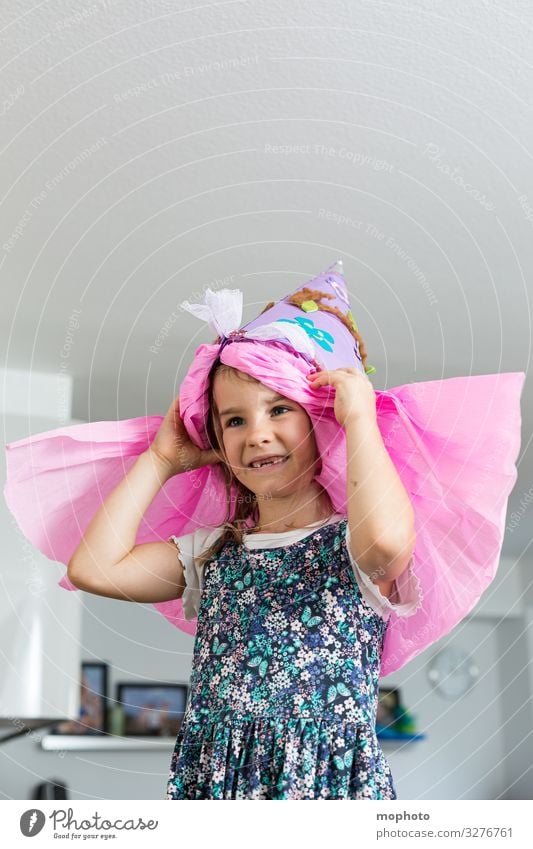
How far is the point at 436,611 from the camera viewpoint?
0.81 m

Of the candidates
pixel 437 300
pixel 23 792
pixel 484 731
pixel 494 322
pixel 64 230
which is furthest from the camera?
pixel 484 731

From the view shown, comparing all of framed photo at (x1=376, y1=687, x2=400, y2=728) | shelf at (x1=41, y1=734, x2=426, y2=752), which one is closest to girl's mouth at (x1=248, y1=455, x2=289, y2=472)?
shelf at (x1=41, y1=734, x2=426, y2=752)

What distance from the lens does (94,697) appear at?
3441 millimetres

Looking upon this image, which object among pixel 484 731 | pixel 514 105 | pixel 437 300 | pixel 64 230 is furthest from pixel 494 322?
pixel 484 731

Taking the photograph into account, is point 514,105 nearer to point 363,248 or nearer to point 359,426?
point 363,248

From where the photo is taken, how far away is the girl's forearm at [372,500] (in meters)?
0.71

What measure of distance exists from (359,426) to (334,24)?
24.1 inches

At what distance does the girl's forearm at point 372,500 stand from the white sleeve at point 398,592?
0.04 m

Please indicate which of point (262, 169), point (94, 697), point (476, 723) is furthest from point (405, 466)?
point (476, 723)

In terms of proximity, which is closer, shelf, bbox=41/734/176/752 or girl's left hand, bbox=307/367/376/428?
girl's left hand, bbox=307/367/376/428

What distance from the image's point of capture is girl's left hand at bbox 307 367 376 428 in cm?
72

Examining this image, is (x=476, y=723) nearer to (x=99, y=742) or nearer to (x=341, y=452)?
(x=99, y=742)

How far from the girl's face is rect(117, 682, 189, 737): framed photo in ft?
9.32

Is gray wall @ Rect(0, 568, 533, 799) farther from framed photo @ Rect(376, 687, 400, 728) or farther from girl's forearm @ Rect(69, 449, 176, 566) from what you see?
girl's forearm @ Rect(69, 449, 176, 566)
